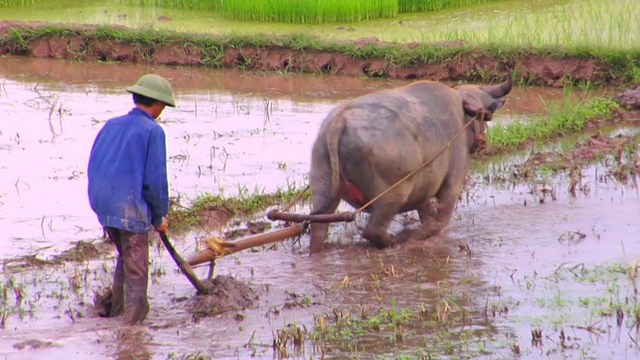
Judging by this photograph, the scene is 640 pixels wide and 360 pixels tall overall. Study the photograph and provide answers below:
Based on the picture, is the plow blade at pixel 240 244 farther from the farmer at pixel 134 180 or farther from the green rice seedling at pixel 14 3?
the green rice seedling at pixel 14 3

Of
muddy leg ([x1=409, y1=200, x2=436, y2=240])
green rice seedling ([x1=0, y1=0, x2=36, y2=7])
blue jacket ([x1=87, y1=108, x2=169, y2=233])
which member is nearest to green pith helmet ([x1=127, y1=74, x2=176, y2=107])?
blue jacket ([x1=87, y1=108, x2=169, y2=233])

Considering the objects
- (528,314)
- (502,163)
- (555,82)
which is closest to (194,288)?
(528,314)

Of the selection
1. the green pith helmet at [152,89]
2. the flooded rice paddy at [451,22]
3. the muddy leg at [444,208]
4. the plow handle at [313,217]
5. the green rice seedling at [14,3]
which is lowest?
the muddy leg at [444,208]

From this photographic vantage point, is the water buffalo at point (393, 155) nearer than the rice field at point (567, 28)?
Yes

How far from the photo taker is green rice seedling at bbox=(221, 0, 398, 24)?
13766mm

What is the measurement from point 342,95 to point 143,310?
20.3 ft

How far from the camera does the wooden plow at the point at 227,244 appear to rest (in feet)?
16.0

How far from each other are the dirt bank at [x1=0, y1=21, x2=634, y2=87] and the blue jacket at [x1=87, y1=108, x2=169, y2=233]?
6744 mm

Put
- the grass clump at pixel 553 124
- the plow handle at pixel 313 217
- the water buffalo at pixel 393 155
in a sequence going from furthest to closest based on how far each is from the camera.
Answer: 1. the grass clump at pixel 553 124
2. the water buffalo at pixel 393 155
3. the plow handle at pixel 313 217

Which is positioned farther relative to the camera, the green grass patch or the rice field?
the rice field

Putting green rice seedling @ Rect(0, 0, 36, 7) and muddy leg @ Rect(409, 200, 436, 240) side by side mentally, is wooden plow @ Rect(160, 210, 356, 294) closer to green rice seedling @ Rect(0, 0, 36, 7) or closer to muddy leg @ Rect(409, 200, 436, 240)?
muddy leg @ Rect(409, 200, 436, 240)

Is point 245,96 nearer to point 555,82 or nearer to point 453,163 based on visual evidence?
point 555,82

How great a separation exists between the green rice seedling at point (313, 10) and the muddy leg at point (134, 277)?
30.7ft

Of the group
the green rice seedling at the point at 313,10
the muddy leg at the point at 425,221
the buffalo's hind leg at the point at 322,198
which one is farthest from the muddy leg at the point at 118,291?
the green rice seedling at the point at 313,10
